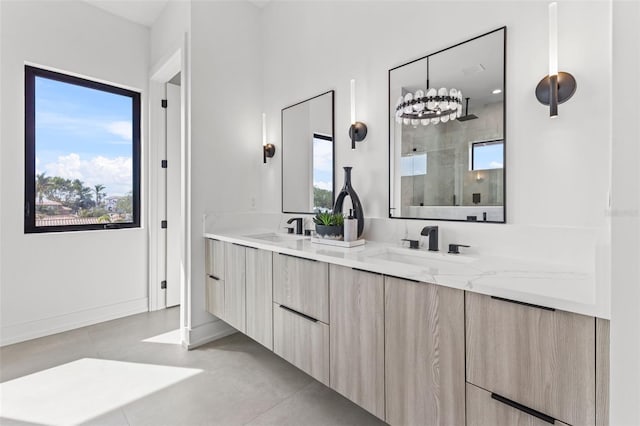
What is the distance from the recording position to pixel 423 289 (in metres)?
1.19

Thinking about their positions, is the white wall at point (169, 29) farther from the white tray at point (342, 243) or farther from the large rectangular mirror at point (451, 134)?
the white tray at point (342, 243)

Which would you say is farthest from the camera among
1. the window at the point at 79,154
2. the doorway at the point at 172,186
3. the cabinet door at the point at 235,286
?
the doorway at the point at 172,186

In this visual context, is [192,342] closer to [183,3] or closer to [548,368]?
[548,368]

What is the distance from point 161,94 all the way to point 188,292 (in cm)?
206

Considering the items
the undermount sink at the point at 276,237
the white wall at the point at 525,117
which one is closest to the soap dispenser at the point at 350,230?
the white wall at the point at 525,117

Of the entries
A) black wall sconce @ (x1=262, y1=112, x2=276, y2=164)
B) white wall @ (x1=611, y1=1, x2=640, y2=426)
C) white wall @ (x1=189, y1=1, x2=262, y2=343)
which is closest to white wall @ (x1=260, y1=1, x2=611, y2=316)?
white wall @ (x1=611, y1=1, x2=640, y2=426)

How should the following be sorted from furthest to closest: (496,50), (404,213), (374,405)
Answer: (404,213)
(496,50)
(374,405)

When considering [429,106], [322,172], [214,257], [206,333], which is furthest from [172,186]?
[429,106]

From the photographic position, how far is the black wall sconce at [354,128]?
2078 mm

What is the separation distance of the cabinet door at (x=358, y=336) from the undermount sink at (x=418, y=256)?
20cm

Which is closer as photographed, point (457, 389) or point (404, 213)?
point (457, 389)

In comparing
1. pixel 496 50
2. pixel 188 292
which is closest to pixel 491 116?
pixel 496 50

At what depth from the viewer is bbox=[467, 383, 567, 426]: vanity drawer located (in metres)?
0.95

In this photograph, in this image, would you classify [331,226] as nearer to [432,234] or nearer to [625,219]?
[432,234]
